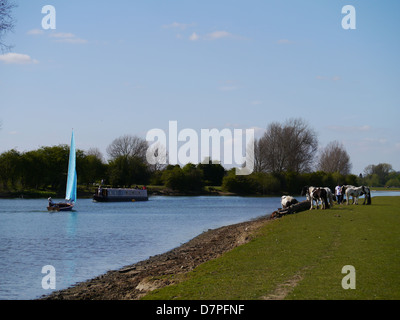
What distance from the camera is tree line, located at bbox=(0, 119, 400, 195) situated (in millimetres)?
98438

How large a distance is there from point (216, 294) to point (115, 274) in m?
7.97

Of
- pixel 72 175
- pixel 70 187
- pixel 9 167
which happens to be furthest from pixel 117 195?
pixel 72 175

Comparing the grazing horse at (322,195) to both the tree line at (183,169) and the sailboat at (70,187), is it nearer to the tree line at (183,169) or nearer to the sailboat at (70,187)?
the sailboat at (70,187)

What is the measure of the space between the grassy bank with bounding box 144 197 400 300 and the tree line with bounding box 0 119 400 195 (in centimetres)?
8704

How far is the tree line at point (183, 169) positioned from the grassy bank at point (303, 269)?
286 ft

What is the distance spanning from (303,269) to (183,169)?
389 feet

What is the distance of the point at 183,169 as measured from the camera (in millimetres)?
130625

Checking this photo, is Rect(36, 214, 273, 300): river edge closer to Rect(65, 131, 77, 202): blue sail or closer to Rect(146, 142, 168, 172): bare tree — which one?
Rect(65, 131, 77, 202): blue sail

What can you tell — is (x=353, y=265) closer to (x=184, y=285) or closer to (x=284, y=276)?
(x=284, y=276)

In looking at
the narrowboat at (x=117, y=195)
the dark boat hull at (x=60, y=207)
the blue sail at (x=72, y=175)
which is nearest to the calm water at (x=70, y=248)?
the dark boat hull at (x=60, y=207)

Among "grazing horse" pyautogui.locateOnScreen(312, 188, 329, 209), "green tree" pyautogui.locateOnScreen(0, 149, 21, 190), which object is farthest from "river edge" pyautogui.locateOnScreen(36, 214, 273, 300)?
"green tree" pyautogui.locateOnScreen(0, 149, 21, 190)
